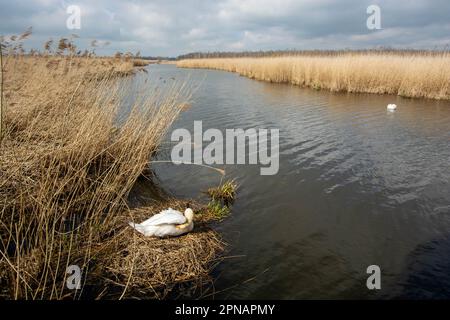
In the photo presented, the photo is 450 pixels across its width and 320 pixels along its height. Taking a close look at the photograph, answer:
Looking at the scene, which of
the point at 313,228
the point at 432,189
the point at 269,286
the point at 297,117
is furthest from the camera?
the point at 297,117

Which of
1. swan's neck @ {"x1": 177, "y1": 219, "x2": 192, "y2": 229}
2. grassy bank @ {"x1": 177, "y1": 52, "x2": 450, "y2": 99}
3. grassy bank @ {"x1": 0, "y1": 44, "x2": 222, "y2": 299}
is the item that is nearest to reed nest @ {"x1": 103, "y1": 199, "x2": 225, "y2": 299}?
grassy bank @ {"x1": 0, "y1": 44, "x2": 222, "y2": 299}

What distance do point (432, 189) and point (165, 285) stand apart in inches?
210

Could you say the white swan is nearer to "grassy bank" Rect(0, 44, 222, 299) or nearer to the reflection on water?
"grassy bank" Rect(0, 44, 222, 299)

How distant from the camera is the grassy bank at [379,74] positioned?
1584cm

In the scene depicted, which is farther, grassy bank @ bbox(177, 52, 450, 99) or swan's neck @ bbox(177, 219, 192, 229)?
grassy bank @ bbox(177, 52, 450, 99)

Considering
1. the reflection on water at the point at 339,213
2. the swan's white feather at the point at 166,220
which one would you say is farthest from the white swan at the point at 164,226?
the reflection on water at the point at 339,213

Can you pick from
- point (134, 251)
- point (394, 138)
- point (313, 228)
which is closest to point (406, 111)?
point (394, 138)

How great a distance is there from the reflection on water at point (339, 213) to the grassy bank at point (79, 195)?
63 centimetres

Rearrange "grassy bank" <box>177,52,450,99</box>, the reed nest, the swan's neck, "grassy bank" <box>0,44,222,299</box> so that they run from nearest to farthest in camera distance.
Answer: "grassy bank" <box>0,44,222,299</box> → the reed nest → the swan's neck → "grassy bank" <box>177,52,450,99</box>

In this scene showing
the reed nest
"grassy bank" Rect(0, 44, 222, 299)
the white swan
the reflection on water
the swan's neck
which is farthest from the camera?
the swan's neck

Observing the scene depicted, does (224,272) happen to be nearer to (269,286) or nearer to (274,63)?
(269,286)

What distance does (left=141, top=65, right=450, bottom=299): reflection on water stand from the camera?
3.61 meters

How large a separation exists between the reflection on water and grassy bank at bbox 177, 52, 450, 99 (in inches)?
246
